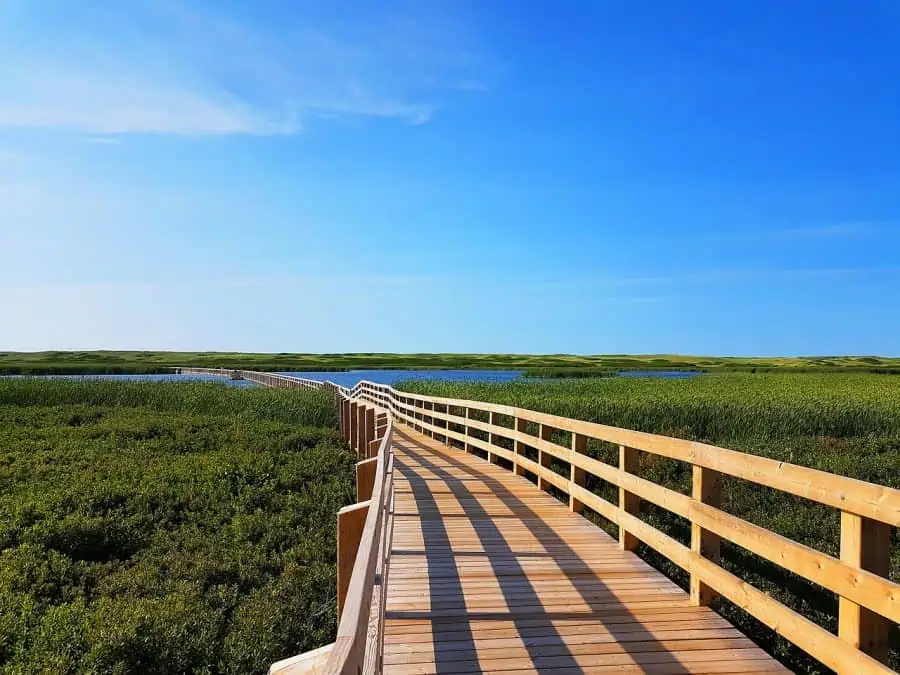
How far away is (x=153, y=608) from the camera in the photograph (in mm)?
8523

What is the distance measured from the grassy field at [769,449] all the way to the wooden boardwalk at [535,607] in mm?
1363

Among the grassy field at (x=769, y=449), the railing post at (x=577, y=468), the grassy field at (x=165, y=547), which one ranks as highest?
the railing post at (x=577, y=468)

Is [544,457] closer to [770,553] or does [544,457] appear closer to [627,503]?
[627,503]

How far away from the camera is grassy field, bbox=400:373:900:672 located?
7.89m

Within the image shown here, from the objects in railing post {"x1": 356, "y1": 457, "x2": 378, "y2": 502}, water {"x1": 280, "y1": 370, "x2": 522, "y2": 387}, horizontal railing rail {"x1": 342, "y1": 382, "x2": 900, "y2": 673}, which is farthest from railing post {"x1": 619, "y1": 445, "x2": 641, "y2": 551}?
water {"x1": 280, "y1": 370, "x2": 522, "y2": 387}

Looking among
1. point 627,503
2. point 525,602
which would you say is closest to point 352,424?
point 627,503

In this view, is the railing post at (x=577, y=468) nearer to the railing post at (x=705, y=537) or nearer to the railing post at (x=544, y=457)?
the railing post at (x=544, y=457)

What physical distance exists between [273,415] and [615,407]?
13.5m

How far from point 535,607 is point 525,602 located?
0.12 meters

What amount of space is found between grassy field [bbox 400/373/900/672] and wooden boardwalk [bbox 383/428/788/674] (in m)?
1.36

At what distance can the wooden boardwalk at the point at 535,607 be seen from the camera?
14.5 feet

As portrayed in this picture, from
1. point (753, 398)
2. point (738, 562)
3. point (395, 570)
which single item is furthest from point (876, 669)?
point (753, 398)

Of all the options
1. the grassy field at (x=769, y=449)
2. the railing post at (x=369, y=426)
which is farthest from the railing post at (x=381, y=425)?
the grassy field at (x=769, y=449)

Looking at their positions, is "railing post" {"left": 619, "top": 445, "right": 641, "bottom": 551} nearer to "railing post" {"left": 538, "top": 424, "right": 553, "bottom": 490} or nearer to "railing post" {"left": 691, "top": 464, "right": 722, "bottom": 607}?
"railing post" {"left": 691, "top": 464, "right": 722, "bottom": 607}
